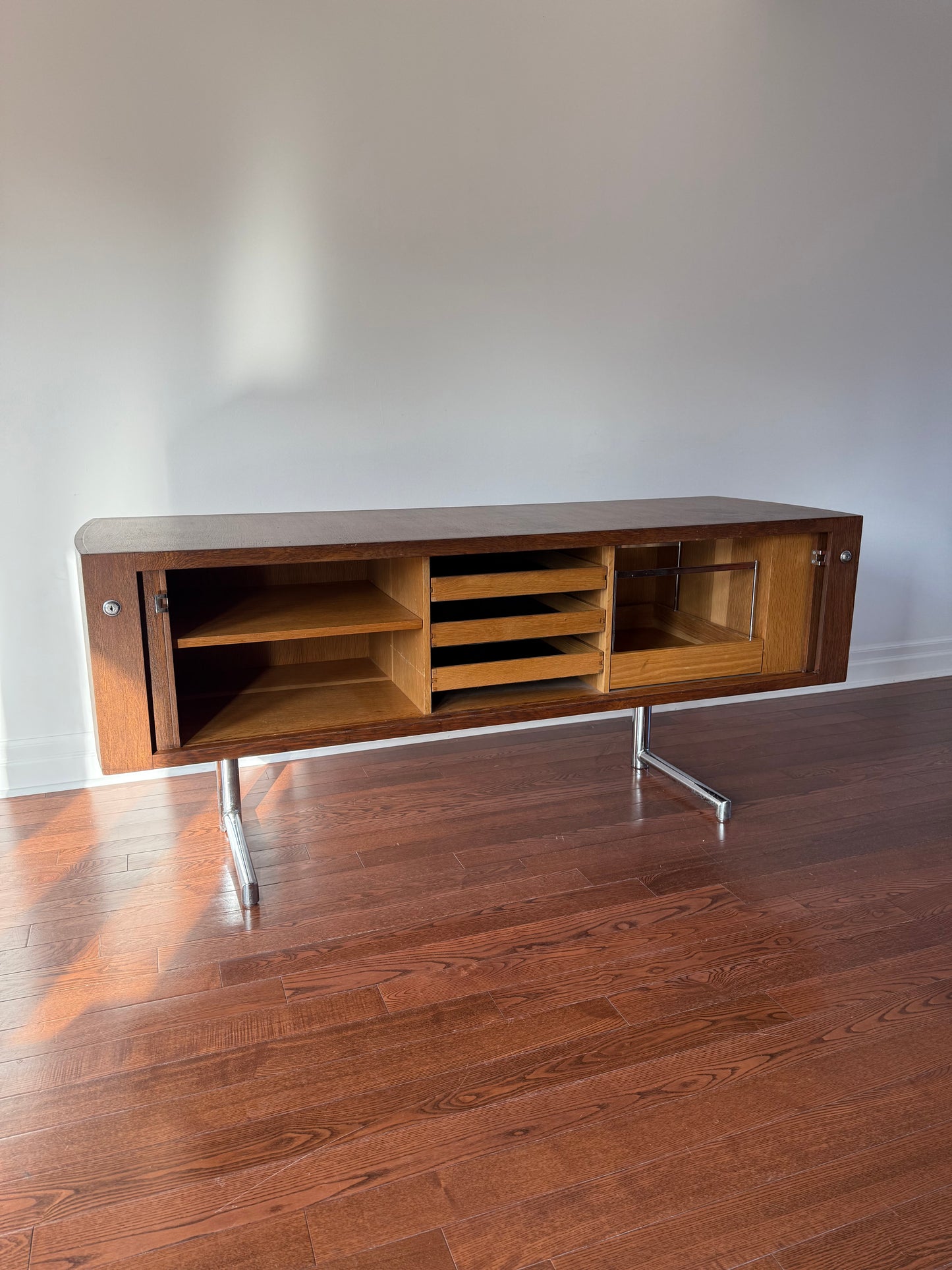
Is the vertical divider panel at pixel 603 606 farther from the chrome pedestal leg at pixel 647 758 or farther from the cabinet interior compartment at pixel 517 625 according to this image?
the chrome pedestal leg at pixel 647 758

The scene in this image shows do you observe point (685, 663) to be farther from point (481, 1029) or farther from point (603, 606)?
point (481, 1029)

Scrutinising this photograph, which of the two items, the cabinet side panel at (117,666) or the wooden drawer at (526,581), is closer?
the cabinet side panel at (117,666)

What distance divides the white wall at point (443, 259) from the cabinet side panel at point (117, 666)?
0.91 metres

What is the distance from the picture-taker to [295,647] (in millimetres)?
2078

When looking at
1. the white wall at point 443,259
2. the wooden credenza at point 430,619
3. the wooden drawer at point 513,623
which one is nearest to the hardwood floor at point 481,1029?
the wooden credenza at point 430,619

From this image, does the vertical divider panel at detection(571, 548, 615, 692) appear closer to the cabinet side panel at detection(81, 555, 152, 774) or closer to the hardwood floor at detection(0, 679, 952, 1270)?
the hardwood floor at detection(0, 679, 952, 1270)

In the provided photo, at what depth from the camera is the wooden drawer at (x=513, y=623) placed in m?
1.73

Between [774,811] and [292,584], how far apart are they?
4.14ft

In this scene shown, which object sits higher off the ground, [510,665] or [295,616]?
[295,616]

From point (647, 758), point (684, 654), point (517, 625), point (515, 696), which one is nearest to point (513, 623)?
point (517, 625)

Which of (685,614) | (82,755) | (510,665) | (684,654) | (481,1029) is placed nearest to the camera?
(481,1029)

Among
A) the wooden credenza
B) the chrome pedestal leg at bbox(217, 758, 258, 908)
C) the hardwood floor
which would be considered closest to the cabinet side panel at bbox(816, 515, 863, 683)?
the wooden credenza

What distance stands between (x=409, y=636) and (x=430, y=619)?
12 centimetres

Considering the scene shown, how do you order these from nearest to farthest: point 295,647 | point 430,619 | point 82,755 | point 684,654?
point 430,619, point 684,654, point 295,647, point 82,755
